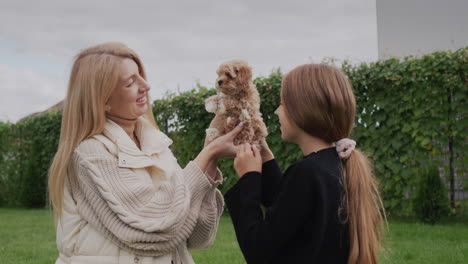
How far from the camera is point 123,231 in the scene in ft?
6.52

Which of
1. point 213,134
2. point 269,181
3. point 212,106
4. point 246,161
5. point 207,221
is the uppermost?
point 212,106

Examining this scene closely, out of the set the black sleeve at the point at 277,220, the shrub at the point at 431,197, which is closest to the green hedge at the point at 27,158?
the shrub at the point at 431,197

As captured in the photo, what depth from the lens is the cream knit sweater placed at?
199 centimetres

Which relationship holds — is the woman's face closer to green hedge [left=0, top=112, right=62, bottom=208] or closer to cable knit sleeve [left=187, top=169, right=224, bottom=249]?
cable knit sleeve [left=187, top=169, right=224, bottom=249]

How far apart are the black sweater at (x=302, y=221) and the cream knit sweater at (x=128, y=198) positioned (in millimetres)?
281

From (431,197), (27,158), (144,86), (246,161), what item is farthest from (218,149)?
(27,158)

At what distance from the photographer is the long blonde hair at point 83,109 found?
83.3 inches

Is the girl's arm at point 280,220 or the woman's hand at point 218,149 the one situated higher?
the woman's hand at point 218,149

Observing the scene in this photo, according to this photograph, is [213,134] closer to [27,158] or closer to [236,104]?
[236,104]

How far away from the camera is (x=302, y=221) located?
1.97 meters

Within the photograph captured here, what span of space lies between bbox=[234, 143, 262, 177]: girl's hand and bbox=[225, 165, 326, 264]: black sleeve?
15cm

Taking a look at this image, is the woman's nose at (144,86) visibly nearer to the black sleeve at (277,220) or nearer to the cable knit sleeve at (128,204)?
the cable knit sleeve at (128,204)

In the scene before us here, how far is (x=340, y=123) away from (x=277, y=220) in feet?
1.77

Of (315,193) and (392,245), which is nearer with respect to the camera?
(315,193)
